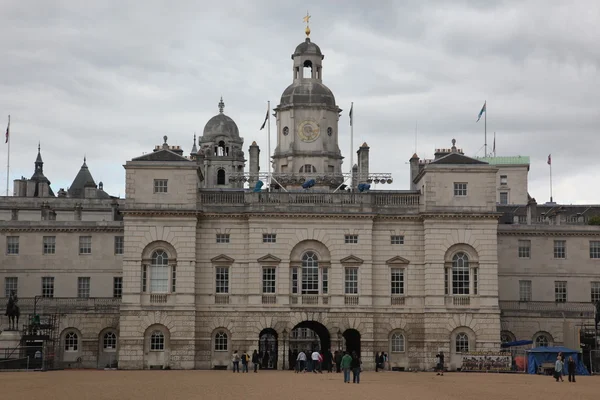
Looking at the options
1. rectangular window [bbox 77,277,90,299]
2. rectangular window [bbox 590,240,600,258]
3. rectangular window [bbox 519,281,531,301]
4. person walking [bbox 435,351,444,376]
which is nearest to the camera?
person walking [bbox 435,351,444,376]

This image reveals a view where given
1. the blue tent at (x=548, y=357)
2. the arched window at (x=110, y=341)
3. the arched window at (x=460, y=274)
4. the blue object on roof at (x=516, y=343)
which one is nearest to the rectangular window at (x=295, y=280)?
the arched window at (x=460, y=274)

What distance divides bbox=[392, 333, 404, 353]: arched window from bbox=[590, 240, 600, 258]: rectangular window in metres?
17.2

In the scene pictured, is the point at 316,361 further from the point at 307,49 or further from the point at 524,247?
the point at 307,49

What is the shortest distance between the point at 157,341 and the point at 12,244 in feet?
50.9

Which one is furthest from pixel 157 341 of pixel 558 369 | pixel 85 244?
pixel 558 369

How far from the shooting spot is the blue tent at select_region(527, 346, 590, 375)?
2581 inches

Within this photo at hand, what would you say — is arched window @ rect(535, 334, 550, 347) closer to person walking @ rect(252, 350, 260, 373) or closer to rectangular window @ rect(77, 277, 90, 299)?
person walking @ rect(252, 350, 260, 373)

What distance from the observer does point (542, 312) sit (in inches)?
3110

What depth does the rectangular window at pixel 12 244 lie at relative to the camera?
270ft

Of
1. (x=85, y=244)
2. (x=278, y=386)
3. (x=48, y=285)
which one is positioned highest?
(x=85, y=244)

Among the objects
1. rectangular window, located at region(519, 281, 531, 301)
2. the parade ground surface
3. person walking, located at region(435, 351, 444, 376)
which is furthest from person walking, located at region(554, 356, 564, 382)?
rectangular window, located at region(519, 281, 531, 301)

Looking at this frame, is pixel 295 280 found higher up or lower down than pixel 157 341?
higher up

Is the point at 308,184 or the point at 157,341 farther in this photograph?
the point at 308,184

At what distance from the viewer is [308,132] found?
8444 centimetres
